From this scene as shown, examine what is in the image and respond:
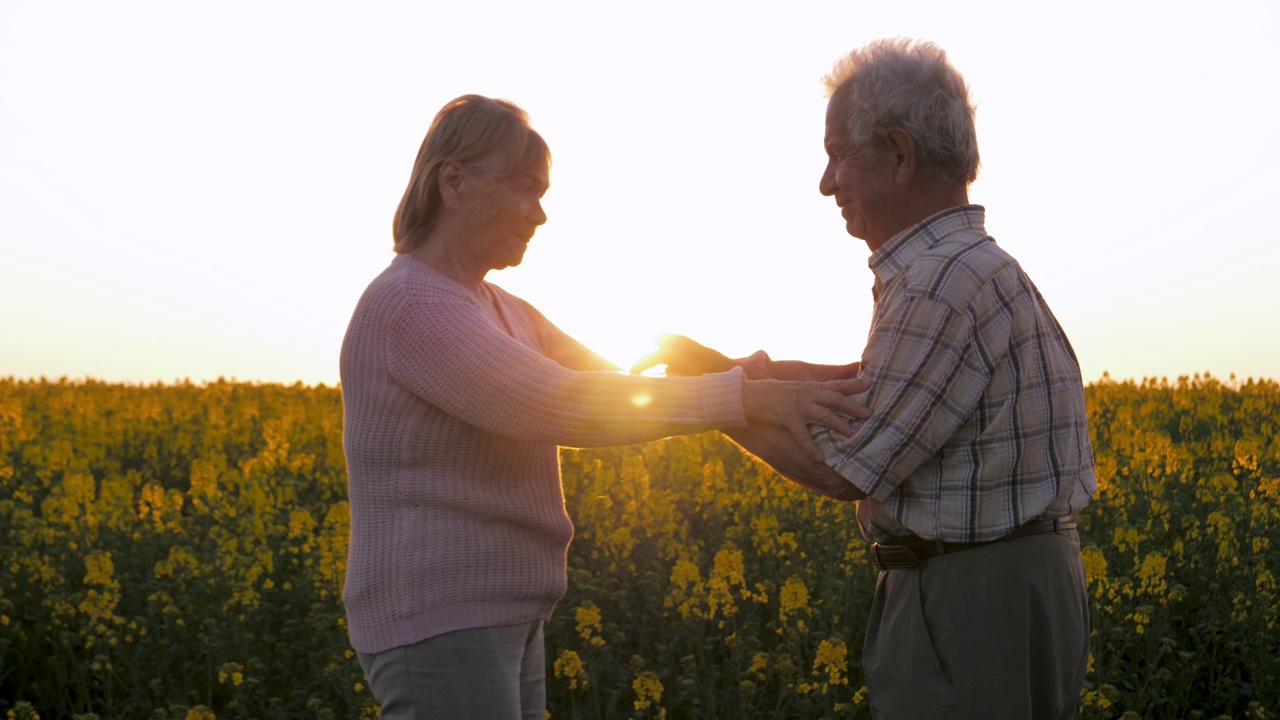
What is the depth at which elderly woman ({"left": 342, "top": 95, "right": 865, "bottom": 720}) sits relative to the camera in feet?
8.20

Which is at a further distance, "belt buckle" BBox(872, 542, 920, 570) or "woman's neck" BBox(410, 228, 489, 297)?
"woman's neck" BBox(410, 228, 489, 297)

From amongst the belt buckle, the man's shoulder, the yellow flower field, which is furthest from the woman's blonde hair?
the yellow flower field

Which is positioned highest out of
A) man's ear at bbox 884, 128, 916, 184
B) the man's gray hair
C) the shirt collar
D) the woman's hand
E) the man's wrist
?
the man's gray hair

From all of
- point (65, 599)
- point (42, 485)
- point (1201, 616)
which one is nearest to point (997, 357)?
point (1201, 616)

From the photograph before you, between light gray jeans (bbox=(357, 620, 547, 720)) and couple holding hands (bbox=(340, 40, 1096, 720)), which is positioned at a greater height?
couple holding hands (bbox=(340, 40, 1096, 720))

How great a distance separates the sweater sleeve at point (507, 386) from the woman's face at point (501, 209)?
161 mm

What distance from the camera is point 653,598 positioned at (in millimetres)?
5375

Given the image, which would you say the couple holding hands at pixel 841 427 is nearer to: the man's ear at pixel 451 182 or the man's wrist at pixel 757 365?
the man's ear at pixel 451 182

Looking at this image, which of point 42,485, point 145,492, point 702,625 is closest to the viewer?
point 702,625

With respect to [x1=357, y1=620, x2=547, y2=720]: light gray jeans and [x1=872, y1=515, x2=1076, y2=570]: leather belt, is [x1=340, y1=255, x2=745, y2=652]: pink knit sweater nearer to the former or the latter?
[x1=357, y1=620, x2=547, y2=720]: light gray jeans

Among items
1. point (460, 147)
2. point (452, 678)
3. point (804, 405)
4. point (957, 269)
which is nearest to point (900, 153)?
point (957, 269)

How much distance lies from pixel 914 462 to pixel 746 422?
0.41 m

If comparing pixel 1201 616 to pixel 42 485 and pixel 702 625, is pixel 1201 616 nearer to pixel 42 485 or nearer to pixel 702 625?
pixel 702 625

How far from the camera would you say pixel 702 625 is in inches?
198
